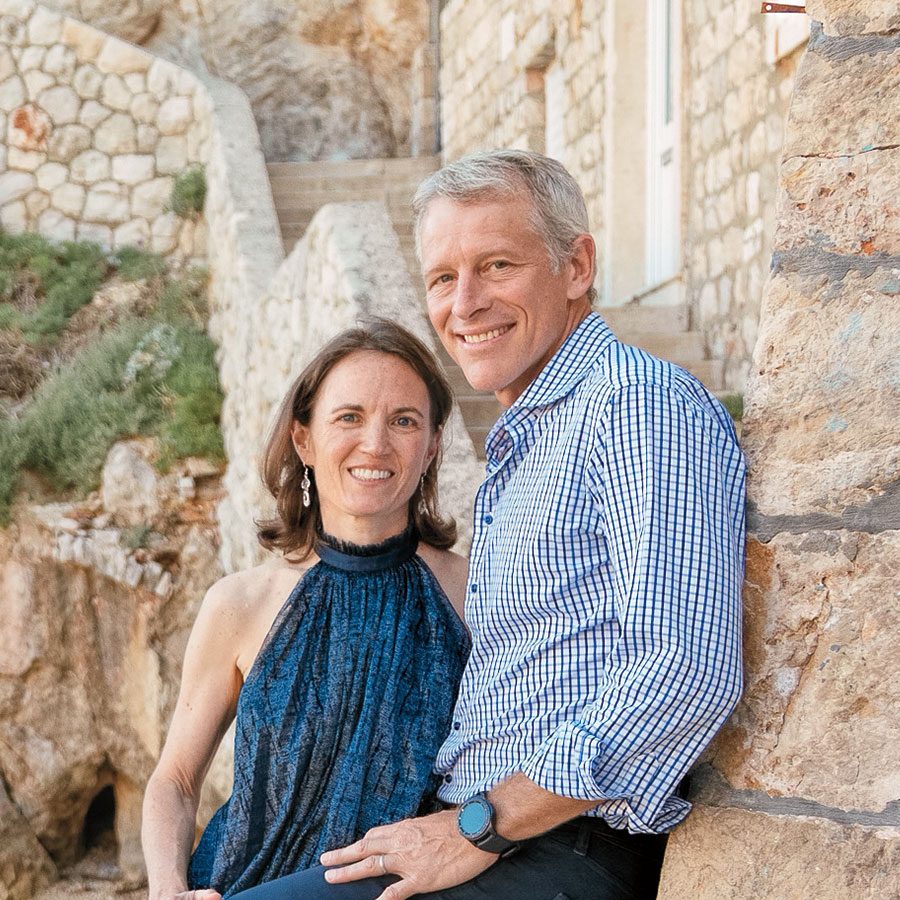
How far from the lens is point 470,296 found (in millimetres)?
2021

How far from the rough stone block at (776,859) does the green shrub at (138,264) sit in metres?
8.06

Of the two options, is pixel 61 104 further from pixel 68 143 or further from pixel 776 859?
pixel 776 859

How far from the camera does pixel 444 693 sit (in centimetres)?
224

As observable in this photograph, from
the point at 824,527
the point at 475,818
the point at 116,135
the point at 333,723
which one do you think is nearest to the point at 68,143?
the point at 116,135

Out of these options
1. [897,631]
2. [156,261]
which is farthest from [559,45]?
[897,631]

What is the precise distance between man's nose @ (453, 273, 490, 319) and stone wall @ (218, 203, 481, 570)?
1913 mm

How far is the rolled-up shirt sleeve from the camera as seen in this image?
1.60 metres

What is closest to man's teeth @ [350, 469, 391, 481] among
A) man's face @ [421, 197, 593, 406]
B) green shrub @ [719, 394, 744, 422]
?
man's face @ [421, 197, 593, 406]

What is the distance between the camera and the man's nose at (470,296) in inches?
79.4

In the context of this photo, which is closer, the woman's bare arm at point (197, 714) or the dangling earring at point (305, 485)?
the woman's bare arm at point (197, 714)

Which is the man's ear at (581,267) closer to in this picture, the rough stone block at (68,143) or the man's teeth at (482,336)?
the man's teeth at (482,336)

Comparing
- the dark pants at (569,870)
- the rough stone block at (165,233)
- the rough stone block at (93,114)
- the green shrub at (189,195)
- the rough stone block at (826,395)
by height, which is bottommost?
the dark pants at (569,870)

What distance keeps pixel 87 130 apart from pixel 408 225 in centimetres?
269

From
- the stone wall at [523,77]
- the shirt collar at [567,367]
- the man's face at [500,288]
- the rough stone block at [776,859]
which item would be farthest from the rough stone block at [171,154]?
the rough stone block at [776,859]
